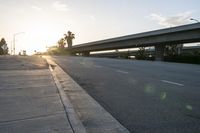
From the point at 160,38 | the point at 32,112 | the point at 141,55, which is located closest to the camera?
the point at 32,112

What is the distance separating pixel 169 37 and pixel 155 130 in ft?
199

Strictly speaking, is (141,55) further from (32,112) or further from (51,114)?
(51,114)

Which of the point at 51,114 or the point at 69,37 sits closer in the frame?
the point at 51,114

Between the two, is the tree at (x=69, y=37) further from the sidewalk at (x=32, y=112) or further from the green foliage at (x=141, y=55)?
the sidewalk at (x=32, y=112)

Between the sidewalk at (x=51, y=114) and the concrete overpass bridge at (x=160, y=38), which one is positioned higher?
the concrete overpass bridge at (x=160, y=38)

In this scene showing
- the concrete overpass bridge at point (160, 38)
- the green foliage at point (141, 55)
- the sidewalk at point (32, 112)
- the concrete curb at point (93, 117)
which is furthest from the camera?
the green foliage at point (141, 55)

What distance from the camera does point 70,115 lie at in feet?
22.0

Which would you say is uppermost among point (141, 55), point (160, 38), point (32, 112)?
point (160, 38)

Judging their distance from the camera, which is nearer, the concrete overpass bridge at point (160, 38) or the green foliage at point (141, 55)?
the concrete overpass bridge at point (160, 38)

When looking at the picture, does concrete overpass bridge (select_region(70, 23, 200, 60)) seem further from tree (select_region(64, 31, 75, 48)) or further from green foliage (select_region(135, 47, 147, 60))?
tree (select_region(64, 31, 75, 48))

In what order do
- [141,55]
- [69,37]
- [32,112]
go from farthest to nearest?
[69,37], [141,55], [32,112]

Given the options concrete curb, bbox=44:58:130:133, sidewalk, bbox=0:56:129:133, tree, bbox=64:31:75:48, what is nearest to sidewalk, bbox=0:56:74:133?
sidewalk, bbox=0:56:129:133

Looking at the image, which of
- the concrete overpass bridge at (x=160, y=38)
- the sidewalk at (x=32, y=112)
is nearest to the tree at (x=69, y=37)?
the concrete overpass bridge at (x=160, y=38)

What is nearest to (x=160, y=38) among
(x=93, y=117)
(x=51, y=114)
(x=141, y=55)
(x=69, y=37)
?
(x=141, y=55)
